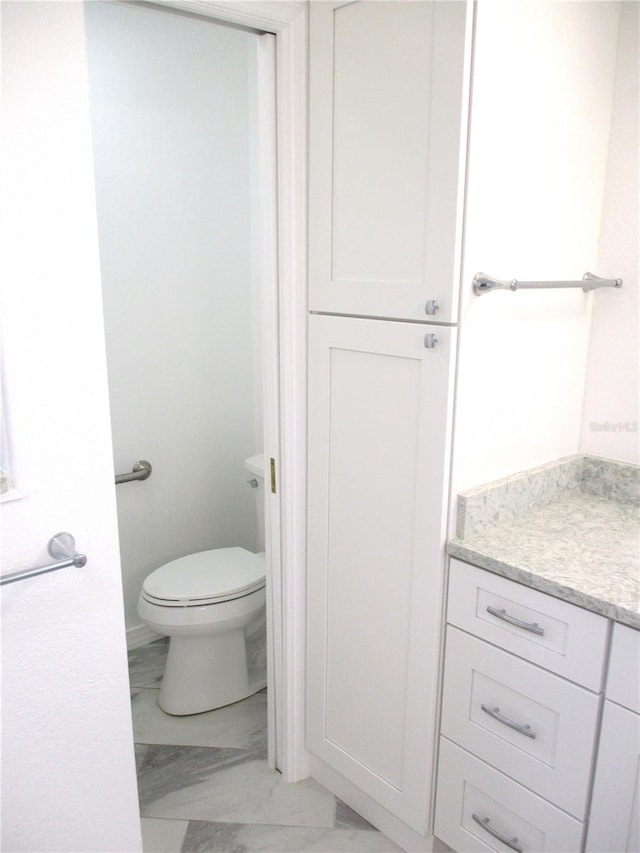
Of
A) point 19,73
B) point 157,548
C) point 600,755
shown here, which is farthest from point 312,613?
point 19,73

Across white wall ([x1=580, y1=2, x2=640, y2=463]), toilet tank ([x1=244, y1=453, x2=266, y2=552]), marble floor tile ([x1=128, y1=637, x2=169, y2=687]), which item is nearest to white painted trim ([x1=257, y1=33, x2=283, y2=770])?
toilet tank ([x1=244, y1=453, x2=266, y2=552])

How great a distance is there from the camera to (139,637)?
2.79 meters

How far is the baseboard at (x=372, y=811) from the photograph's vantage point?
6.00ft

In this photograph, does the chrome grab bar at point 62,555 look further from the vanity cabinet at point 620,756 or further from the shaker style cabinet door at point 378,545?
the vanity cabinet at point 620,756

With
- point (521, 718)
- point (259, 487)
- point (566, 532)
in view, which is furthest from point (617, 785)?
point (259, 487)

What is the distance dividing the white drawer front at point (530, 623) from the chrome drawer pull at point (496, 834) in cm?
44

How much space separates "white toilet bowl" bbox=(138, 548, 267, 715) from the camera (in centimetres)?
230

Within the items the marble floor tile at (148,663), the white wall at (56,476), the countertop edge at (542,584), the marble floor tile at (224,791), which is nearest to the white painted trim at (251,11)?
the white wall at (56,476)

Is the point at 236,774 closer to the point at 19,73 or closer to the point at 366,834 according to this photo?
the point at 366,834

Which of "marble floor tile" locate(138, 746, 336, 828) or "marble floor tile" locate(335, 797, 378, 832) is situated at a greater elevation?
"marble floor tile" locate(138, 746, 336, 828)

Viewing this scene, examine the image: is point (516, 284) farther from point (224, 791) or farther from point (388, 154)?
point (224, 791)

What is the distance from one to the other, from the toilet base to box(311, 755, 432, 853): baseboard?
1.47 ft

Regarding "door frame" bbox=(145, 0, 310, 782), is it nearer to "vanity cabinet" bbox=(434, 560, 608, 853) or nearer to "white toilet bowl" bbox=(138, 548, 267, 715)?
"white toilet bowl" bbox=(138, 548, 267, 715)

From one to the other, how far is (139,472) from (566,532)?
153 cm
